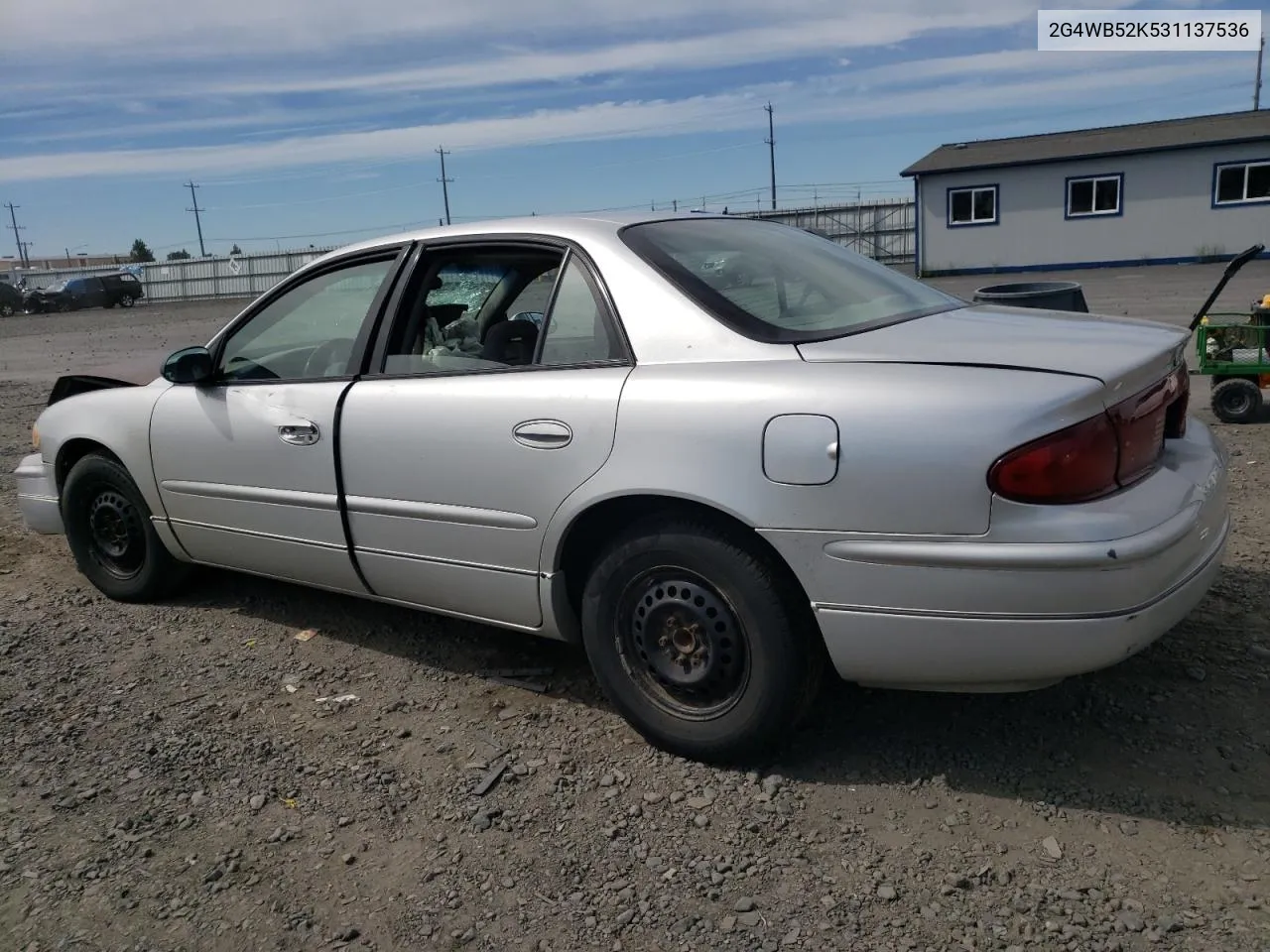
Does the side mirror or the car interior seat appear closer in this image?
the car interior seat

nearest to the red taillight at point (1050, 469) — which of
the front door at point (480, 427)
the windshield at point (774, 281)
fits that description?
the windshield at point (774, 281)

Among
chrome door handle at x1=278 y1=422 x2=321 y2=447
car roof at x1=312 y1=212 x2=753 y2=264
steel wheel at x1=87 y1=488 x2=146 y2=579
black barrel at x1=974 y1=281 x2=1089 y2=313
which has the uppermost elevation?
car roof at x1=312 y1=212 x2=753 y2=264

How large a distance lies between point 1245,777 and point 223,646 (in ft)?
11.9

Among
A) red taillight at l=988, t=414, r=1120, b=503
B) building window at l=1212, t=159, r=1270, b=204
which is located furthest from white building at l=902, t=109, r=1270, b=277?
red taillight at l=988, t=414, r=1120, b=503

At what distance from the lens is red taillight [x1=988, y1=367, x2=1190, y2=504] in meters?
2.45

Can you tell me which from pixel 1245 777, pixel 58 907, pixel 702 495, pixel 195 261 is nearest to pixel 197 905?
pixel 58 907

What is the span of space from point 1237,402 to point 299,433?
6.84 m

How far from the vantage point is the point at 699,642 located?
300 centimetres

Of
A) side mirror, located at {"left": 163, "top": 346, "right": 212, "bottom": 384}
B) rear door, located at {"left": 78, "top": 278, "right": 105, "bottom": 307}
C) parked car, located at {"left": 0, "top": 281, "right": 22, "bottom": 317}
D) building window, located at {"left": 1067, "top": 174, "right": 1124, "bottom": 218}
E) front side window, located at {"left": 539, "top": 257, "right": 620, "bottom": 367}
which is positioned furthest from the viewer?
rear door, located at {"left": 78, "top": 278, "right": 105, "bottom": 307}

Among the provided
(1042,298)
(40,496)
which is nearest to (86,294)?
(40,496)

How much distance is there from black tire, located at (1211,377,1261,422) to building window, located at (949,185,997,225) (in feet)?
80.3

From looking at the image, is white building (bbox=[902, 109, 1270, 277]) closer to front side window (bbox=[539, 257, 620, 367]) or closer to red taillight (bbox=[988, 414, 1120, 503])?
front side window (bbox=[539, 257, 620, 367])

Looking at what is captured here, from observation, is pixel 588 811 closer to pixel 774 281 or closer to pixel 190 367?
pixel 774 281

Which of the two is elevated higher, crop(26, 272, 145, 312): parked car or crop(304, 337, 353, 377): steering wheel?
crop(304, 337, 353, 377): steering wheel
